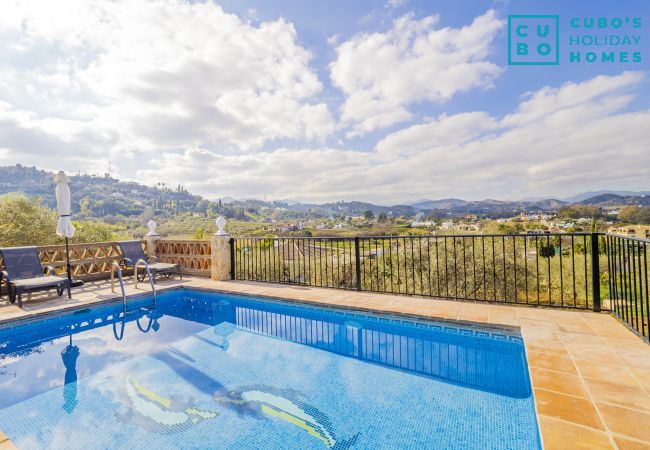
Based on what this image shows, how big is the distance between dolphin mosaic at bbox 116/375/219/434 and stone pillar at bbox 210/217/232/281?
13.6 feet

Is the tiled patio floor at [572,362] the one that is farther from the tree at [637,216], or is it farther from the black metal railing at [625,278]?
the tree at [637,216]

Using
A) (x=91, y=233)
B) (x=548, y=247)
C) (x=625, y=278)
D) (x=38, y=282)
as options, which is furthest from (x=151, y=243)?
(x=91, y=233)

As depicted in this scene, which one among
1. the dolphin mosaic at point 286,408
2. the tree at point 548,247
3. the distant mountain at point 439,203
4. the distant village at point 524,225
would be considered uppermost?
the distant mountain at point 439,203

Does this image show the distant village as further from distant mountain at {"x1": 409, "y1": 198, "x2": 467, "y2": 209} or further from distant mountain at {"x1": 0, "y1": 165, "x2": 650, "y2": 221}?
distant mountain at {"x1": 409, "y1": 198, "x2": 467, "y2": 209}

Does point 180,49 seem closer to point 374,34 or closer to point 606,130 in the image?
point 374,34

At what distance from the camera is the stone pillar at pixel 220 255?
261 inches

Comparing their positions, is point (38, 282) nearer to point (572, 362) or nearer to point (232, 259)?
point (232, 259)

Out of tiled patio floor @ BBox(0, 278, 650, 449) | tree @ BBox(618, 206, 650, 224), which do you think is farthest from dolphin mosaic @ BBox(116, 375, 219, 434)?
tree @ BBox(618, 206, 650, 224)

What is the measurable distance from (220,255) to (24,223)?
16.2 meters

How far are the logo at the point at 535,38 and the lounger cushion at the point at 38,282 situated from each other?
9.26 meters

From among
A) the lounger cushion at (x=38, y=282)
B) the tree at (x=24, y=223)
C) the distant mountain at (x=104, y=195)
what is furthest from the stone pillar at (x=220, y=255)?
the distant mountain at (x=104, y=195)

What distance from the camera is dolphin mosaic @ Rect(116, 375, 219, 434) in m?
2.11

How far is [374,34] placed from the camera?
6629 mm

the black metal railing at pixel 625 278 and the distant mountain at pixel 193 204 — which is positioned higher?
the distant mountain at pixel 193 204
